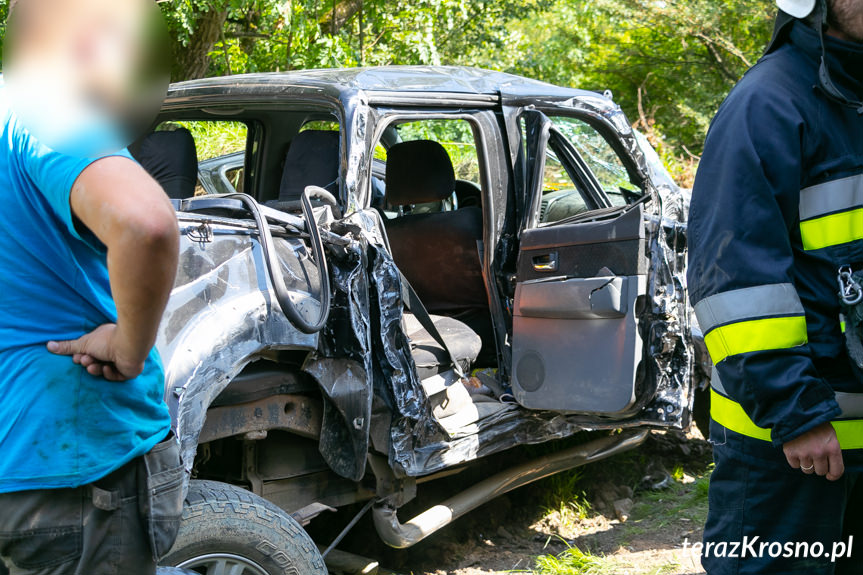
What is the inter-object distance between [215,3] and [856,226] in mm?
6068

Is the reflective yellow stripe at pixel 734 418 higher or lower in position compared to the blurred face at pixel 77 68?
lower

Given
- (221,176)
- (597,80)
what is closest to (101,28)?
(221,176)

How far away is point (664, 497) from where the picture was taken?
482 centimetres

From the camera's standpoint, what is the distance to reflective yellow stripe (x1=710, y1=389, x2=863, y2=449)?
2.05 m

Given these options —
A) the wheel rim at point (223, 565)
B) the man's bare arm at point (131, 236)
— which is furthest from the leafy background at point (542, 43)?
the man's bare arm at point (131, 236)

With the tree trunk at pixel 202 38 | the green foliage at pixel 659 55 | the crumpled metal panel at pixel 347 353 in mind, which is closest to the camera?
the crumpled metal panel at pixel 347 353

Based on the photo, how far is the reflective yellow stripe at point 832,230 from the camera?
2049mm

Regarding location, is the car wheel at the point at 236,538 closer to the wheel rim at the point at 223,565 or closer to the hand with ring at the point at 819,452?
the wheel rim at the point at 223,565

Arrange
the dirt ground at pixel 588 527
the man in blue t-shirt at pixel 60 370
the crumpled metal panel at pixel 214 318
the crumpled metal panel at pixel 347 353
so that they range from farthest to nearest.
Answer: the dirt ground at pixel 588 527 < the crumpled metal panel at pixel 347 353 < the crumpled metal panel at pixel 214 318 < the man in blue t-shirt at pixel 60 370

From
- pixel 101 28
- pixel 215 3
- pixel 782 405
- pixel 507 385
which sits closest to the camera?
pixel 101 28

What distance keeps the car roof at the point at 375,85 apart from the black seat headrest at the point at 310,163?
0.28 m

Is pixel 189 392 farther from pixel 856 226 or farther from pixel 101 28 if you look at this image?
pixel 856 226

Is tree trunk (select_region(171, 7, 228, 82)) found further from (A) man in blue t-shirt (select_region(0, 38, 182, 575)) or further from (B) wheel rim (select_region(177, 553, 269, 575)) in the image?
(A) man in blue t-shirt (select_region(0, 38, 182, 575))

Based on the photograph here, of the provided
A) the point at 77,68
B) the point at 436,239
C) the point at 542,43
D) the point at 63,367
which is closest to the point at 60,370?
the point at 63,367
